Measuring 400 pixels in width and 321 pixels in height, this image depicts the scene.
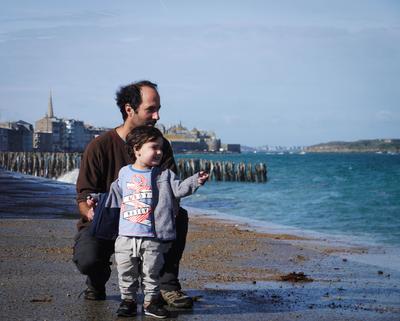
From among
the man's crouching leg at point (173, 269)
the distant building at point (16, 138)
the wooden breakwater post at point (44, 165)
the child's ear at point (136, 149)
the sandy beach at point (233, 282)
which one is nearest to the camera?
the child's ear at point (136, 149)

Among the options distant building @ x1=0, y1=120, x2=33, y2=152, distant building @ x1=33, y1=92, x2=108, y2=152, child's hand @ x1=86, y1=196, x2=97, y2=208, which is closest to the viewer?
child's hand @ x1=86, y1=196, x2=97, y2=208

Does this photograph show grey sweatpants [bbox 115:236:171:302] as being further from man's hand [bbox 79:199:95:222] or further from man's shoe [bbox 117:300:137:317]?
man's hand [bbox 79:199:95:222]

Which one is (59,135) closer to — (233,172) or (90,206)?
(233,172)

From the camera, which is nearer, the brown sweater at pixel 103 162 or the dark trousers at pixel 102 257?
the dark trousers at pixel 102 257

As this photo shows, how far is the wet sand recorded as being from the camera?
490 centimetres

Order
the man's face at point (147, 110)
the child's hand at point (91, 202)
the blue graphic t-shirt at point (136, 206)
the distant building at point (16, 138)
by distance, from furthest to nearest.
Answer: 1. the distant building at point (16, 138)
2. the man's face at point (147, 110)
3. the child's hand at point (91, 202)
4. the blue graphic t-shirt at point (136, 206)

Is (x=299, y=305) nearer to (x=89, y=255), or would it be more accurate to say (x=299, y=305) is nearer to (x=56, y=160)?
(x=89, y=255)

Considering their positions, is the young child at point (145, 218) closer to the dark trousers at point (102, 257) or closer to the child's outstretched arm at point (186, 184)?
the child's outstretched arm at point (186, 184)

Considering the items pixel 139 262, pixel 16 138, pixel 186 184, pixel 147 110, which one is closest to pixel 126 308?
pixel 139 262

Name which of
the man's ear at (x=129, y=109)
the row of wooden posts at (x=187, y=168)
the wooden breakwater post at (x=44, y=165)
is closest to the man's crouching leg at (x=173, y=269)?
the man's ear at (x=129, y=109)

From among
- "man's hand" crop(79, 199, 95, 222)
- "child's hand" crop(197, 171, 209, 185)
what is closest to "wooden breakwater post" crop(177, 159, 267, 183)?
"man's hand" crop(79, 199, 95, 222)

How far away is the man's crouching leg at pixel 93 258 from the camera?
4.98 meters

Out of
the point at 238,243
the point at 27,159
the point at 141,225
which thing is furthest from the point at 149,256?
the point at 27,159

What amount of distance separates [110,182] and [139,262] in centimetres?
75
